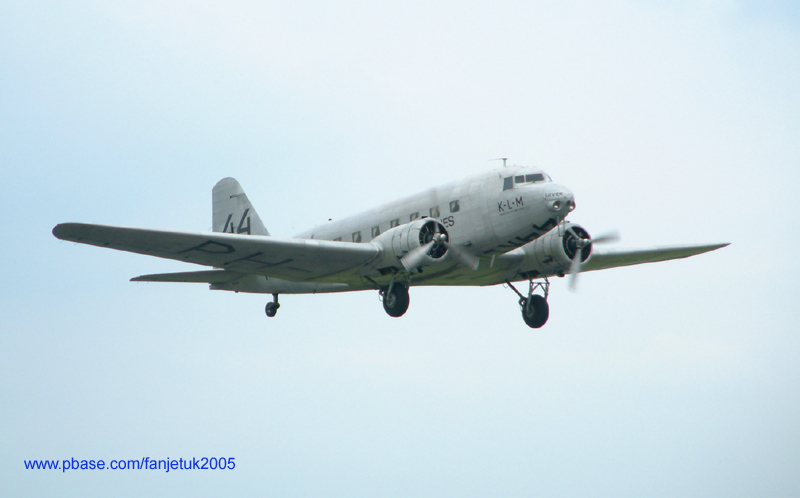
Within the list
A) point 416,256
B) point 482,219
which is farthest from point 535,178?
point 416,256

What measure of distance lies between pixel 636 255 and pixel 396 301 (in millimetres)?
9348

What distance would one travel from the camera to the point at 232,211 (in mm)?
27500

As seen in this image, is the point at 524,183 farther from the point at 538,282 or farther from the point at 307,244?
the point at 307,244

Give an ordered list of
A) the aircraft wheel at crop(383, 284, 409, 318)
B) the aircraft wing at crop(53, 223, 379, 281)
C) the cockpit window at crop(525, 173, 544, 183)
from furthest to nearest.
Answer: the aircraft wheel at crop(383, 284, 409, 318), the cockpit window at crop(525, 173, 544, 183), the aircraft wing at crop(53, 223, 379, 281)

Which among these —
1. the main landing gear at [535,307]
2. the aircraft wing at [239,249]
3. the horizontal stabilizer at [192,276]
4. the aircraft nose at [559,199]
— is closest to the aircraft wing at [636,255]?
the main landing gear at [535,307]

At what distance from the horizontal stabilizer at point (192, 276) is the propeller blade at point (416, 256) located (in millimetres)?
6686

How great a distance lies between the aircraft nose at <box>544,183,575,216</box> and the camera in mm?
18016

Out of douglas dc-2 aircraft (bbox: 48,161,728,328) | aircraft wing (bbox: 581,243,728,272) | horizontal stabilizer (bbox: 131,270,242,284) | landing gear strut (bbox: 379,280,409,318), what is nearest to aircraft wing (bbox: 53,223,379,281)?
douglas dc-2 aircraft (bbox: 48,161,728,328)

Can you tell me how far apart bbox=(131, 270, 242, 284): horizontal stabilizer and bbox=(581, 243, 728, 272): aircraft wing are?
11.2 metres

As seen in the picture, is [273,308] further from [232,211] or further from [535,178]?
[535,178]

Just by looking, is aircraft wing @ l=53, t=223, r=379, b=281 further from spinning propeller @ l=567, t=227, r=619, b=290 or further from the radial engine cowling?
spinning propeller @ l=567, t=227, r=619, b=290

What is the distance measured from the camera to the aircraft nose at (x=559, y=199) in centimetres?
1802

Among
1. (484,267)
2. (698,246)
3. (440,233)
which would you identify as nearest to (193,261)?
(440,233)

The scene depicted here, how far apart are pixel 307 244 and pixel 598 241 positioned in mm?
8312
